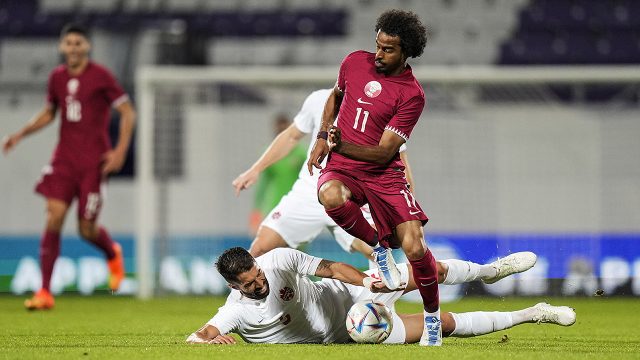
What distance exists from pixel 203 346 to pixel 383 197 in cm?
116

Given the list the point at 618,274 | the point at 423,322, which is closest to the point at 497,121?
the point at 618,274

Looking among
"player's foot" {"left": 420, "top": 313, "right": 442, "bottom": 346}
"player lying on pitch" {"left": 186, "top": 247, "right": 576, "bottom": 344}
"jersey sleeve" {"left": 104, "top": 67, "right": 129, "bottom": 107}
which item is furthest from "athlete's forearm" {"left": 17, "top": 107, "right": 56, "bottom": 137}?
"player's foot" {"left": 420, "top": 313, "right": 442, "bottom": 346}

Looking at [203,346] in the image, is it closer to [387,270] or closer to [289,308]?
[289,308]

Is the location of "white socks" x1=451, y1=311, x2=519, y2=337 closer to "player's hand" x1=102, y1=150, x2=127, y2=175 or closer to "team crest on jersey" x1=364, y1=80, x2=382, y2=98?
"team crest on jersey" x1=364, y1=80, x2=382, y2=98

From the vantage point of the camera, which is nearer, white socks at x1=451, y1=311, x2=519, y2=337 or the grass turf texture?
the grass turf texture

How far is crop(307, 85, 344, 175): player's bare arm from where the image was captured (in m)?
6.16

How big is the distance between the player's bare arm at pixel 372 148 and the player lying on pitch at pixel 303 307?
1.81 feet

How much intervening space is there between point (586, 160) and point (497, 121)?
97cm

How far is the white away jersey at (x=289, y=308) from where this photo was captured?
611 cm

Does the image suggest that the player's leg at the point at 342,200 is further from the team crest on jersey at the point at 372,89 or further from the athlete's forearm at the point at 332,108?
the team crest on jersey at the point at 372,89

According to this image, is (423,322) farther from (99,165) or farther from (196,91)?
(196,91)

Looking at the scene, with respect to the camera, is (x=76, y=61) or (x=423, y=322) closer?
(x=423, y=322)

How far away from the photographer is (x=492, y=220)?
12.3m

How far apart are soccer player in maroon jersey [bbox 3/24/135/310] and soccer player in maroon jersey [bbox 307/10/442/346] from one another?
4251 millimetres
